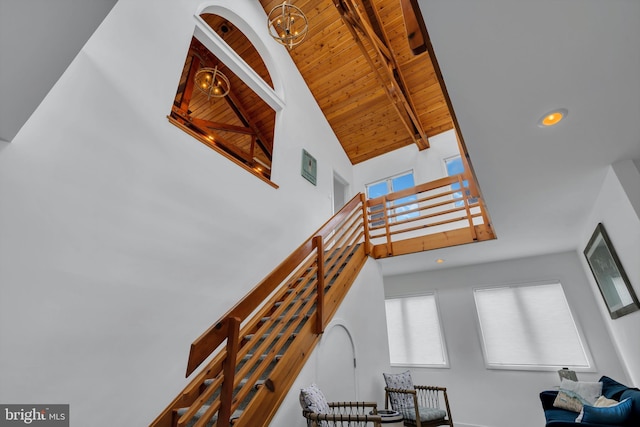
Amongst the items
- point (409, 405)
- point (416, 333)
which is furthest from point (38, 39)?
point (416, 333)

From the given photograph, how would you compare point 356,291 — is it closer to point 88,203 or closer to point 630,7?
point 88,203

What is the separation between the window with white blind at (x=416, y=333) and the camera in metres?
5.40

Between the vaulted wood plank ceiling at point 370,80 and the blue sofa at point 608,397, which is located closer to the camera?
the blue sofa at point 608,397

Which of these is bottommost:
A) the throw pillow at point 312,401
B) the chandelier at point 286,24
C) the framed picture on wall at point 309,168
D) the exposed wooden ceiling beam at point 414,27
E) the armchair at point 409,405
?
the armchair at point 409,405

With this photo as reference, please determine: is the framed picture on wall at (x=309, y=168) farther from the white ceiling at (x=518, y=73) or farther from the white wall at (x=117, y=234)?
the white ceiling at (x=518, y=73)

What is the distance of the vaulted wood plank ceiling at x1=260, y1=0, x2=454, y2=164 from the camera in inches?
205

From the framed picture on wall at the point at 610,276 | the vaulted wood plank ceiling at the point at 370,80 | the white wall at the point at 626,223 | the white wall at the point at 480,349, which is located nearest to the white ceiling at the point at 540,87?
the white wall at the point at 626,223

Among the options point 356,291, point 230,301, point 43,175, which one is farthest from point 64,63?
point 356,291

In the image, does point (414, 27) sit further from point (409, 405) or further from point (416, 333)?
point (416, 333)

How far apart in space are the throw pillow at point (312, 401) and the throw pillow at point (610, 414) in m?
2.10

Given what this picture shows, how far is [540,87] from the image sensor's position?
188cm

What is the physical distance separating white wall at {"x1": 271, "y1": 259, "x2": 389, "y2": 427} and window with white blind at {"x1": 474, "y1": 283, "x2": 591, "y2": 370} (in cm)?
209

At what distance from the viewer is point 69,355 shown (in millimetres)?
1993

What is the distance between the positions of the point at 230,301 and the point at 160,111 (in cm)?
211
